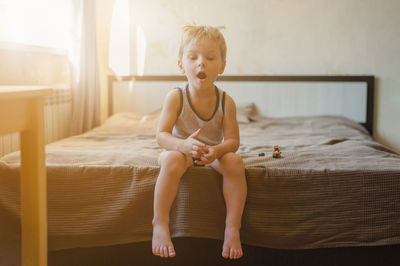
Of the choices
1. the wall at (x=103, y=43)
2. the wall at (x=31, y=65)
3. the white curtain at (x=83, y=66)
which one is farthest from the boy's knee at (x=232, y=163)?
the wall at (x=103, y=43)

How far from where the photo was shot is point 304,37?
11.4ft

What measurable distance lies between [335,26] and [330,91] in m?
0.52

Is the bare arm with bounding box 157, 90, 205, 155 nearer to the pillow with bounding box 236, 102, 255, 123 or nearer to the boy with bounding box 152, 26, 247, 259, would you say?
the boy with bounding box 152, 26, 247, 259

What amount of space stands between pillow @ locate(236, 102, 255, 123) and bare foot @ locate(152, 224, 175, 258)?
1800 millimetres

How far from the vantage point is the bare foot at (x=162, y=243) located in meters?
1.39

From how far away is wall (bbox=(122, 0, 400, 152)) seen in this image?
3.38 metres

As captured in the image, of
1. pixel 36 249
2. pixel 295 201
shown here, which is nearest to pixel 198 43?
pixel 295 201

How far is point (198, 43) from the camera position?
1581 millimetres

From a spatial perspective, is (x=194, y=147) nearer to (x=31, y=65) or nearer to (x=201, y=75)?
(x=201, y=75)

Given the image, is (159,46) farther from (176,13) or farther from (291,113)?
(291,113)

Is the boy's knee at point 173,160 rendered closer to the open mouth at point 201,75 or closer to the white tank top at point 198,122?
the white tank top at point 198,122

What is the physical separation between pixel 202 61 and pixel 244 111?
1747mm

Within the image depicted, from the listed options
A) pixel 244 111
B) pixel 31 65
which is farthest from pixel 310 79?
pixel 31 65

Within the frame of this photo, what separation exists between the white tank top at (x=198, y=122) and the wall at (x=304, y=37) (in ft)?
6.33
